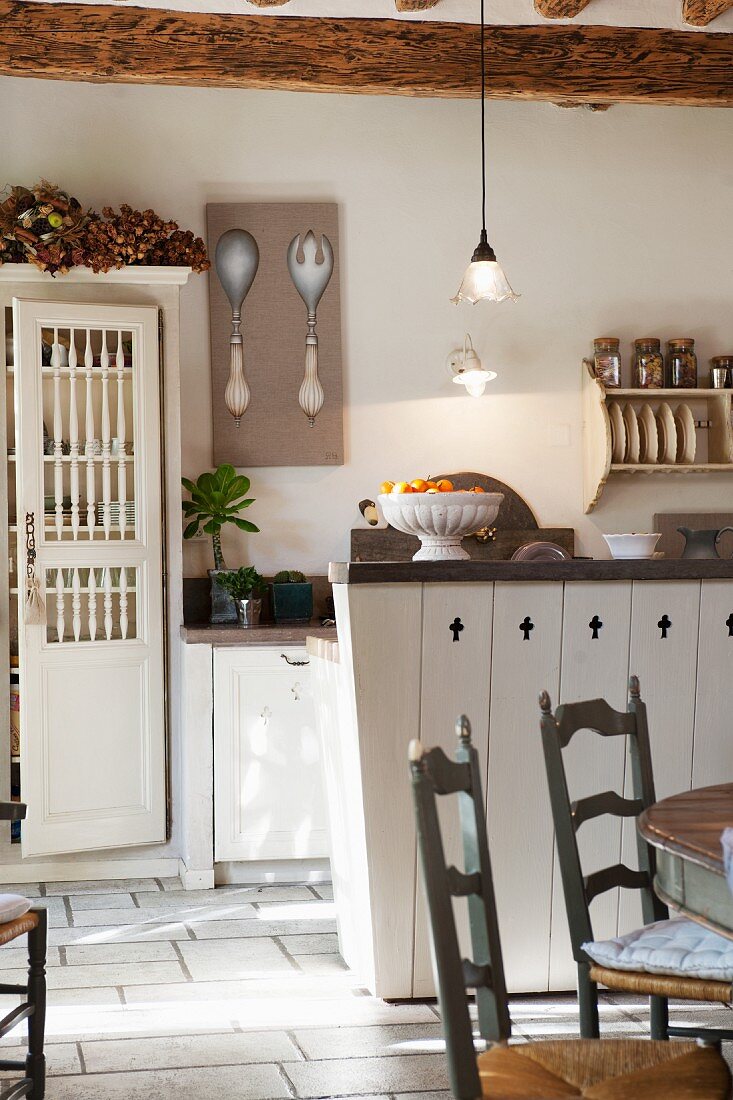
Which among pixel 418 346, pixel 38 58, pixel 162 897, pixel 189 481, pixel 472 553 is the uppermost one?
pixel 38 58

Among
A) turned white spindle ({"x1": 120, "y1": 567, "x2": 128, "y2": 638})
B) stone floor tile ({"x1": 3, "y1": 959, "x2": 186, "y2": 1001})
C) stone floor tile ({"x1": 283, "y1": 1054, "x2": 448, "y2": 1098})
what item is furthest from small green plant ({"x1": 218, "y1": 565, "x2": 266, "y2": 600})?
stone floor tile ({"x1": 283, "y1": 1054, "x2": 448, "y2": 1098})

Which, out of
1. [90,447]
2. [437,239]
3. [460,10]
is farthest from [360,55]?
[90,447]

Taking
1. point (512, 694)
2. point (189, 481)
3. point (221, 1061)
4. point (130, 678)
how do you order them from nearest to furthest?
point (221, 1061)
point (512, 694)
point (130, 678)
point (189, 481)

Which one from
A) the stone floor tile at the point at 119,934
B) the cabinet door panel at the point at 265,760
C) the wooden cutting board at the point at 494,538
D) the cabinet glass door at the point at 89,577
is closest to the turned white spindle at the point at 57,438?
the cabinet glass door at the point at 89,577

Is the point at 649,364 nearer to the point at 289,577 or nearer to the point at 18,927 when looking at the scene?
the point at 289,577

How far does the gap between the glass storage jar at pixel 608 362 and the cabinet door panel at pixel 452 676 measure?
223 centimetres

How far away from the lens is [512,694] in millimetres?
3014

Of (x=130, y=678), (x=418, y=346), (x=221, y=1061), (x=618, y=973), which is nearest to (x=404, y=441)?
(x=418, y=346)

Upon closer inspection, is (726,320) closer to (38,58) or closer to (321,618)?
(321,618)

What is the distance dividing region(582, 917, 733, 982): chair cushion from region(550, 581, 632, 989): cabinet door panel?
2.88ft

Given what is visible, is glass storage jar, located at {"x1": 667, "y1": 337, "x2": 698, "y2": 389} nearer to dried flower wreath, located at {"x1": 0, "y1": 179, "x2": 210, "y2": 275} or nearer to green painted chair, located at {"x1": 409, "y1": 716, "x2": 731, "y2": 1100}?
dried flower wreath, located at {"x1": 0, "y1": 179, "x2": 210, "y2": 275}

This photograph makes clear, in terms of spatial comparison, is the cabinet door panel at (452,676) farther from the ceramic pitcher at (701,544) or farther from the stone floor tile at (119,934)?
the stone floor tile at (119,934)

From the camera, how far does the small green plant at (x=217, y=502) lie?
4.59 m

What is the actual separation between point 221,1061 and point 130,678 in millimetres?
1838
